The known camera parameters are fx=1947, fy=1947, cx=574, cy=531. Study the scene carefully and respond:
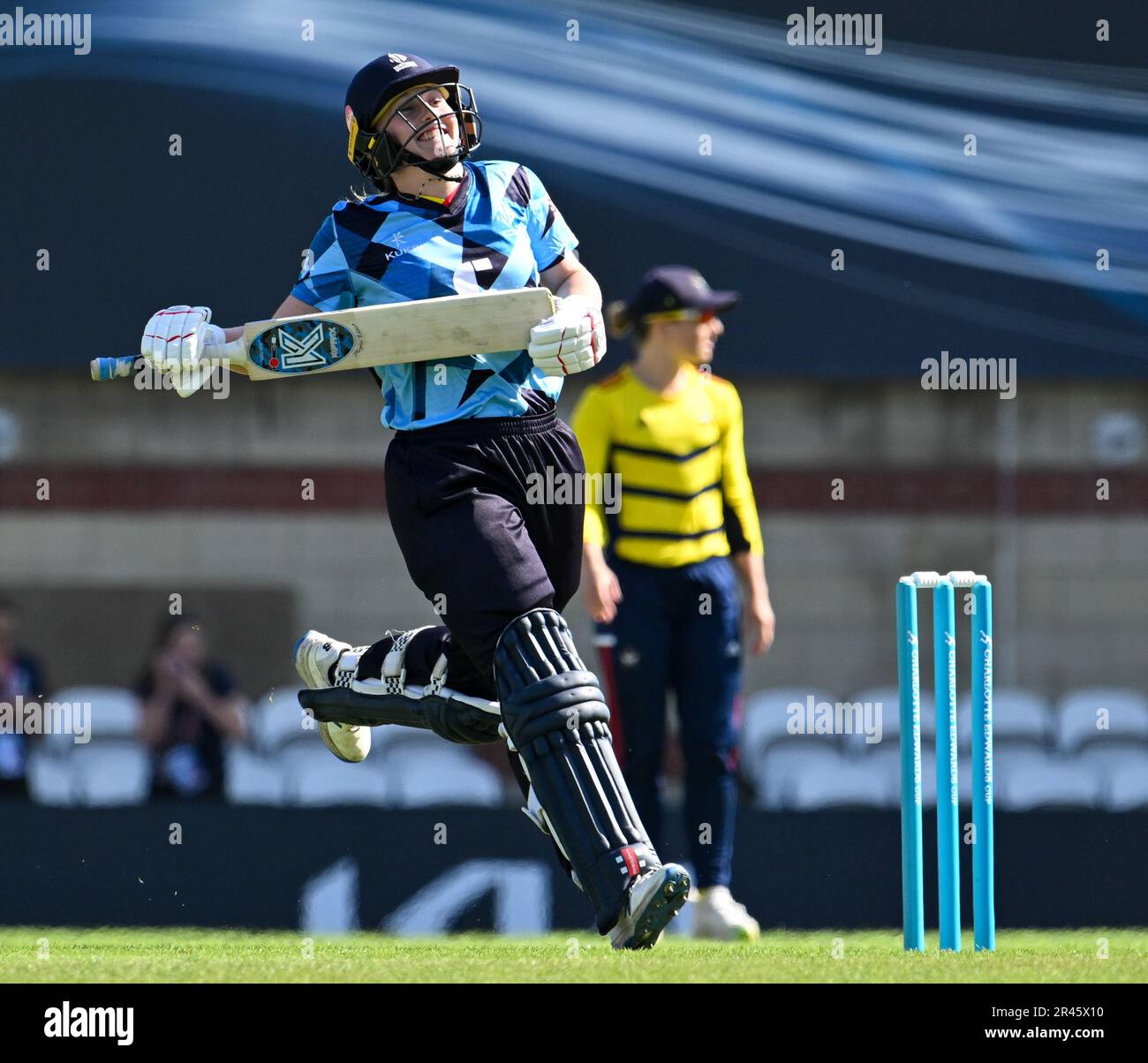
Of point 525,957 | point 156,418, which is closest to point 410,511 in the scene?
point 525,957

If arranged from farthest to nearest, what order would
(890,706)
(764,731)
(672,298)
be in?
1. (890,706)
2. (764,731)
3. (672,298)

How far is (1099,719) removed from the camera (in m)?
7.21

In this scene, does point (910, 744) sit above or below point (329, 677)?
below

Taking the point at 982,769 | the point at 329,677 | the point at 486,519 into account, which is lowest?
the point at 982,769

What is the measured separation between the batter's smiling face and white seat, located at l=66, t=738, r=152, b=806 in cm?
348

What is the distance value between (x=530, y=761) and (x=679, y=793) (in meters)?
4.25

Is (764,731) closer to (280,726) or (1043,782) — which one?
(1043,782)

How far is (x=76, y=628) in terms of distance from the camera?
8.29 meters

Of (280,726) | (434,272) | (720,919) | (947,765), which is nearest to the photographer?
(434,272)

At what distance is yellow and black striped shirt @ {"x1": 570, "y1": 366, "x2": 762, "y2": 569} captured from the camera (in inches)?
215

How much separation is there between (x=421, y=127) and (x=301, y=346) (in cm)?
47

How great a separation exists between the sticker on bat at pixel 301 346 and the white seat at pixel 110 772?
3.27 meters

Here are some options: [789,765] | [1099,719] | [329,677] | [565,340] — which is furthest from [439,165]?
[1099,719]

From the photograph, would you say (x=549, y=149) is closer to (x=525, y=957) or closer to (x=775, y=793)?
(x=775, y=793)
